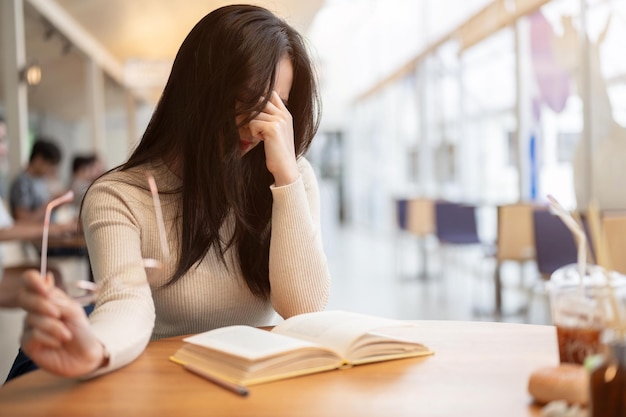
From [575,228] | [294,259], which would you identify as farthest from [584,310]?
[294,259]

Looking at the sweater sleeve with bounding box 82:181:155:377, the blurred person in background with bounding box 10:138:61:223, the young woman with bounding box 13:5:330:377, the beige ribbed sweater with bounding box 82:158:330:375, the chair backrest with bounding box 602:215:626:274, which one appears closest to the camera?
the sweater sleeve with bounding box 82:181:155:377

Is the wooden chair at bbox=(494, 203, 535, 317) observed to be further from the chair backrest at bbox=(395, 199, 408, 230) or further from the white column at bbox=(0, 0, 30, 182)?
the white column at bbox=(0, 0, 30, 182)

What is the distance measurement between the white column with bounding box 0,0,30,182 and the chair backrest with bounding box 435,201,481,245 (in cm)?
373

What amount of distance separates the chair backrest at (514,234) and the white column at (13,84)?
4.15m

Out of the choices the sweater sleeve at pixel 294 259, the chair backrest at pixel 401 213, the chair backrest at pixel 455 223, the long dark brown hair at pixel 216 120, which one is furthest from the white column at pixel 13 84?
the sweater sleeve at pixel 294 259

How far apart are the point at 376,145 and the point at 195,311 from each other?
12.9 meters

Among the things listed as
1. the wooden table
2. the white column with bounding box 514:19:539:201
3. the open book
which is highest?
the white column with bounding box 514:19:539:201

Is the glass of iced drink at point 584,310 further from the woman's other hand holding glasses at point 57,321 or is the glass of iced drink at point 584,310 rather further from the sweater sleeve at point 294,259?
the sweater sleeve at point 294,259

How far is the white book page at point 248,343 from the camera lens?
1.10m

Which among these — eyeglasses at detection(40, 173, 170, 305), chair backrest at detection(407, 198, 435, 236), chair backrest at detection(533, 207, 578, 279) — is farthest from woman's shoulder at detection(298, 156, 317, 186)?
chair backrest at detection(407, 198, 435, 236)

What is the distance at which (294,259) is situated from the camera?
161 cm

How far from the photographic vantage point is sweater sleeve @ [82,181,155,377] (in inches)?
47.2

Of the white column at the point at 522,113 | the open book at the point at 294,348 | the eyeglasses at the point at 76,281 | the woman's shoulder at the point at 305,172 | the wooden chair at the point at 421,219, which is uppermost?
the white column at the point at 522,113

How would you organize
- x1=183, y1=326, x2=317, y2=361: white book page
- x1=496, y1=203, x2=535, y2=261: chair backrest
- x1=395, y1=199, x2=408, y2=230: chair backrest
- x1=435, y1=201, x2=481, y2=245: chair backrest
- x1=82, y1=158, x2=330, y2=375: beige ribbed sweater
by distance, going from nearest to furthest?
1. x1=183, y1=326, x2=317, y2=361: white book page
2. x1=82, y1=158, x2=330, y2=375: beige ribbed sweater
3. x1=496, y1=203, x2=535, y2=261: chair backrest
4. x1=435, y1=201, x2=481, y2=245: chair backrest
5. x1=395, y1=199, x2=408, y2=230: chair backrest
